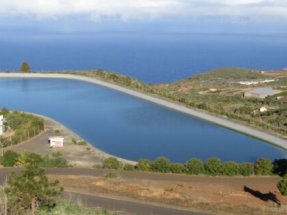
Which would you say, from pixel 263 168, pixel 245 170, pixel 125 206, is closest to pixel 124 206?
pixel 125 206

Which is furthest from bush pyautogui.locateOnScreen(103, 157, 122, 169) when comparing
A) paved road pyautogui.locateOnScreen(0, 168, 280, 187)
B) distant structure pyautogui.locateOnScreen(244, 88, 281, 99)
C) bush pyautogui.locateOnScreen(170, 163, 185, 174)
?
distant structure pyautogui.locateOnScreen(244, 88, 281, 99)

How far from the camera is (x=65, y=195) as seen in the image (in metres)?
10.1

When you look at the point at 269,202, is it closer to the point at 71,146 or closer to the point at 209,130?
the point at 71,146

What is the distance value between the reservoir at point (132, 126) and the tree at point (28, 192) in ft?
33.1

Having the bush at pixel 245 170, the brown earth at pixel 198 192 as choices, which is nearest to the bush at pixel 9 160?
the brown earth at pixel 198 192

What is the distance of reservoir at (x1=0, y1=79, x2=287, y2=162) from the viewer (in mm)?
17578

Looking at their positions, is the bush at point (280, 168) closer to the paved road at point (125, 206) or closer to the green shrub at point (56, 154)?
the paved road at point (125, 206)

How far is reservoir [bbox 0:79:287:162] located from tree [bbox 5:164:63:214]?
10080mm

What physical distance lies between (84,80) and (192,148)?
20209 millimetres

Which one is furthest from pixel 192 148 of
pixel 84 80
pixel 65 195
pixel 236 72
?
pixel 236 72

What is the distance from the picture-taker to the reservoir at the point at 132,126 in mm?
17578

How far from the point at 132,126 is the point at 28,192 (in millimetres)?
15719

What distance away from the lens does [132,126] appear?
21.9 m

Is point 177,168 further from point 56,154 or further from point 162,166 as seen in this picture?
point 56,154
